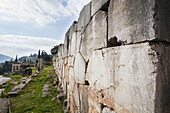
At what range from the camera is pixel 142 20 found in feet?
2.70

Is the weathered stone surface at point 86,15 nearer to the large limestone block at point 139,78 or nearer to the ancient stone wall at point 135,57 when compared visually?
the ancient stone wall at point 135,57

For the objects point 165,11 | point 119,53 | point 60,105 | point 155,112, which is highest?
point 165,11

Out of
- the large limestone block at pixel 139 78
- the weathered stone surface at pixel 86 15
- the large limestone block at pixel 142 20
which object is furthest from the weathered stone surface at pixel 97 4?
the large limestone block at pixel 139 78

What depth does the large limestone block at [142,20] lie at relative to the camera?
75 centimetres

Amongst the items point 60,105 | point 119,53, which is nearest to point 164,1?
point 119,53

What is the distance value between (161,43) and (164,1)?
33 cm

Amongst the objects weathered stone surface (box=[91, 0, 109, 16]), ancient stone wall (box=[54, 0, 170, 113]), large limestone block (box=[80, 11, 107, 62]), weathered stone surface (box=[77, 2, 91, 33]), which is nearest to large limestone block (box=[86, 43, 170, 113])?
ancient stone wall (box=[54, 0, 170, 113])

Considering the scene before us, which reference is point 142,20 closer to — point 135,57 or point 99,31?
point 135,57

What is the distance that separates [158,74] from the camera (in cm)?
74

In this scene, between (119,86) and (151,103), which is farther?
(119,86)

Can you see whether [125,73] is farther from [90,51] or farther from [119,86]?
[90,51]

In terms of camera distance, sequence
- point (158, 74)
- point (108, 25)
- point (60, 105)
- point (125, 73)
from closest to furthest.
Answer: point (158, 74) → point (125, 73) → point (108, 25) → point (60, 105)

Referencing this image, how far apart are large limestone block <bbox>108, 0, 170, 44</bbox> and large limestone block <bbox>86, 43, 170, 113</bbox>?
2.9 inches

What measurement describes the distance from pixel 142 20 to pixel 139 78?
46 cm
